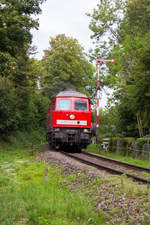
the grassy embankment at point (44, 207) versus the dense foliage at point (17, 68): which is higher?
the dense foliage at point (17, 68)

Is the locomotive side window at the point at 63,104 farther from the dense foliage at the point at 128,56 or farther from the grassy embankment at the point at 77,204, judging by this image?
the grassy embankment at the point at 77,204

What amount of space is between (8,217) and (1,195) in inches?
59.7

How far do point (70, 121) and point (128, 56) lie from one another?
11532mm

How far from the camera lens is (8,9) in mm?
15758

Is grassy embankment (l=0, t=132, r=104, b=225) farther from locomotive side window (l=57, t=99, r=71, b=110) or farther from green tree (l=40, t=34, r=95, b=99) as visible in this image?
green tree (l=40, t=34, r=95, b=99)

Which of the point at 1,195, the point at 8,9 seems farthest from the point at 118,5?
the point at 1,195

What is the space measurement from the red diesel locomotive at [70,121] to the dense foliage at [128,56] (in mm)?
3193

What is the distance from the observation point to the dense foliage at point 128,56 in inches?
639

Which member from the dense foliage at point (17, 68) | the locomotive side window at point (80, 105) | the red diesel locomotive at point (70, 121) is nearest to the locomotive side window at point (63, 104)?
the red diesel locomotive at point (70, 121)

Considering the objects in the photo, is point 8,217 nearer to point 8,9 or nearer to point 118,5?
point 8,9

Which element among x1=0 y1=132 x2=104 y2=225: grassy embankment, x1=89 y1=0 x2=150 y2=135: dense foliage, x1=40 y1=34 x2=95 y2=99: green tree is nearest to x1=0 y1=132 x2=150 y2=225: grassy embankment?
x1=0 y1=132 x2=104 y2=225: grassy embankment

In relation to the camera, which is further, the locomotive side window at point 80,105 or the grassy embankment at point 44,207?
the locomotive side window at point 80,105

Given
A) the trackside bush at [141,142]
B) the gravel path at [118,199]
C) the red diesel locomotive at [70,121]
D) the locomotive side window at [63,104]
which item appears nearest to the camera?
the gravel path at [118,199]

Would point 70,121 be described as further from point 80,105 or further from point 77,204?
point 77,204
